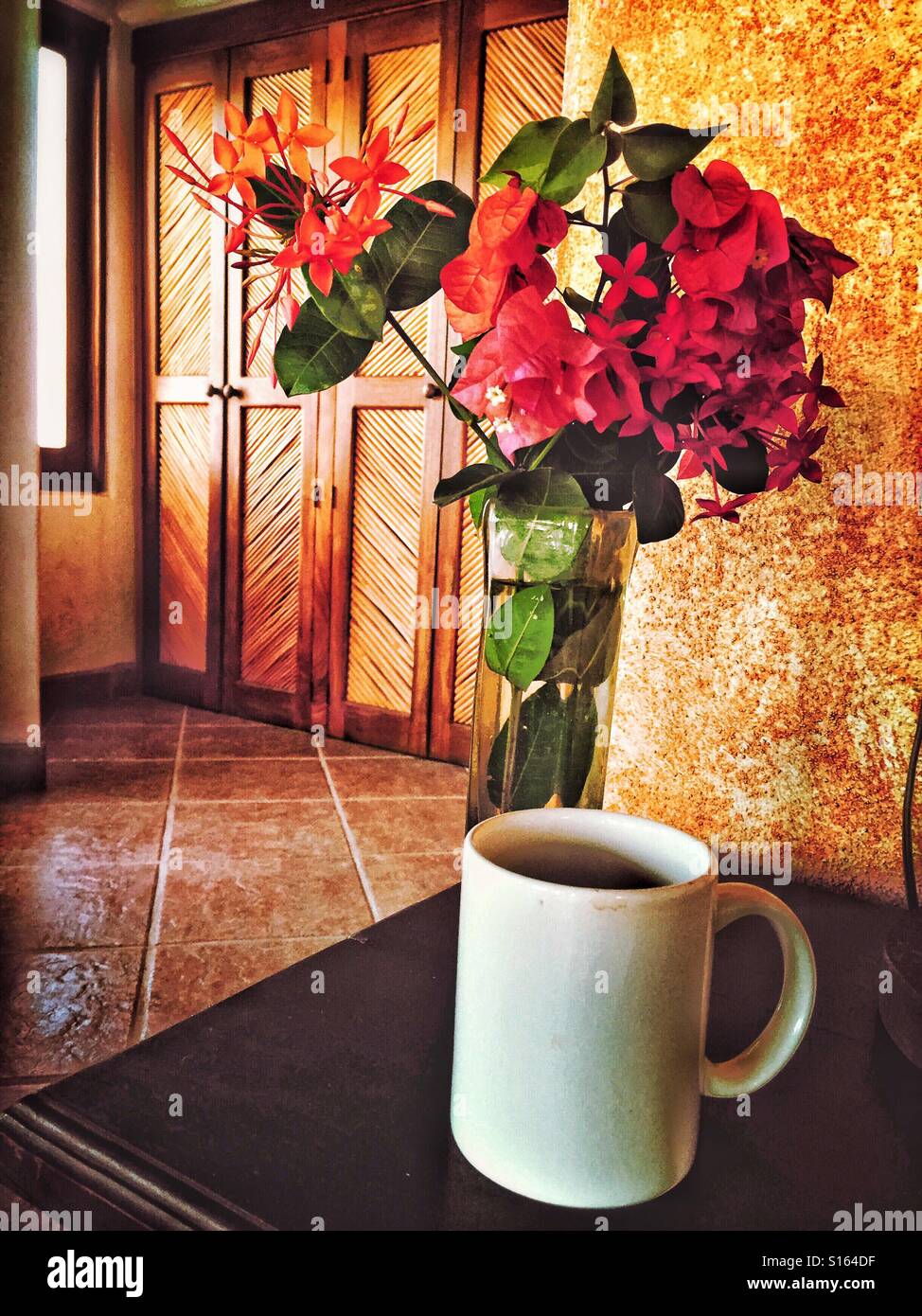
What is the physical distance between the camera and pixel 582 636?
63 centimetres

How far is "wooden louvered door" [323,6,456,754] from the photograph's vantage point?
131 inches

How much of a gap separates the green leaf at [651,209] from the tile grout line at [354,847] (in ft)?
5.05

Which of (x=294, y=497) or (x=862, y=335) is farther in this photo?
(x=294, y=497)

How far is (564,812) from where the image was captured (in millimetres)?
507

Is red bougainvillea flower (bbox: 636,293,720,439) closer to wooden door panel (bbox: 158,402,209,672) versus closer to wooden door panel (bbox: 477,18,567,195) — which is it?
Result: wooden door panel (bbox: 477,18,567,195)

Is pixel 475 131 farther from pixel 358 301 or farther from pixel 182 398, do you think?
pixel 358 301

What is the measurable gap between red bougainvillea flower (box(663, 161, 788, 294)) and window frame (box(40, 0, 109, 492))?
3931 mm

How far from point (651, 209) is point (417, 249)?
15 cm

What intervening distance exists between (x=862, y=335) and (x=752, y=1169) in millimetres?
655

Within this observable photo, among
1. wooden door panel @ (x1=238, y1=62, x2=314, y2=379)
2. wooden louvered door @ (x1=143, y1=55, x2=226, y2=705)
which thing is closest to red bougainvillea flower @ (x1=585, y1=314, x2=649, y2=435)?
wooden door panel @ (x1=238, y1=62, x2=314, y2=379)

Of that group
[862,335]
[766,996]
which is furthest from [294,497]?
[766,996]

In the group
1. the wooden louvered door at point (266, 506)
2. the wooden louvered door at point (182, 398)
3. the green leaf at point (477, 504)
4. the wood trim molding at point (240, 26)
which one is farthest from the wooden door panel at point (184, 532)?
the green leaf at point (477, 504)
